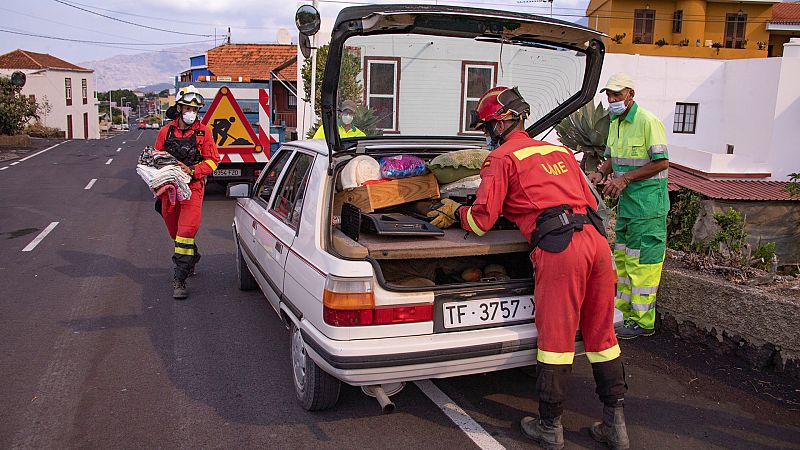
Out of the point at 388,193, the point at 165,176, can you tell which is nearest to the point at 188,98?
the point at 165,176

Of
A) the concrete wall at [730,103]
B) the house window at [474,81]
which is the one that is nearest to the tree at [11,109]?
the concrete wall at [730,103]

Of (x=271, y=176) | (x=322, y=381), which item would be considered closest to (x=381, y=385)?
(x=322, y=381)

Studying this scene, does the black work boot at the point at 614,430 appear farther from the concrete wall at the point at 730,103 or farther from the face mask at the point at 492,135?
the concrete wall at the point at 730,103

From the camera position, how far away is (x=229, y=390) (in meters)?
4.49

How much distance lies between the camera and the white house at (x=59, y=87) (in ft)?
190

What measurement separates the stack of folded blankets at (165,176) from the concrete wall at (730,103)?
15.9 meters

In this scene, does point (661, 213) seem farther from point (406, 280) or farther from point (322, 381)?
point (322, 381)

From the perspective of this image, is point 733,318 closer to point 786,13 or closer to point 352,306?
point 352,306

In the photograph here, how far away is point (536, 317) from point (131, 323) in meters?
3.74

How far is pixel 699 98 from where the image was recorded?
80.1ft

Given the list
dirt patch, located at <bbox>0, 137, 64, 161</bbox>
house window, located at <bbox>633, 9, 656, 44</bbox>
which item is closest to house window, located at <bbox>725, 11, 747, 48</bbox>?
house window, located at <bbox>633, 9, 656, 44</bbox>

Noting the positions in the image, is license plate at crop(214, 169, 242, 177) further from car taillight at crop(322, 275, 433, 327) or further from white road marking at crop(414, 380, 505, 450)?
car taillight at crop(322, 275, 433, 327)

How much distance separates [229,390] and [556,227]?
2.39 metres

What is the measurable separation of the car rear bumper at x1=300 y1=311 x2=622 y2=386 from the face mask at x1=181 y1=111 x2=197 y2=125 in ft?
11.8
